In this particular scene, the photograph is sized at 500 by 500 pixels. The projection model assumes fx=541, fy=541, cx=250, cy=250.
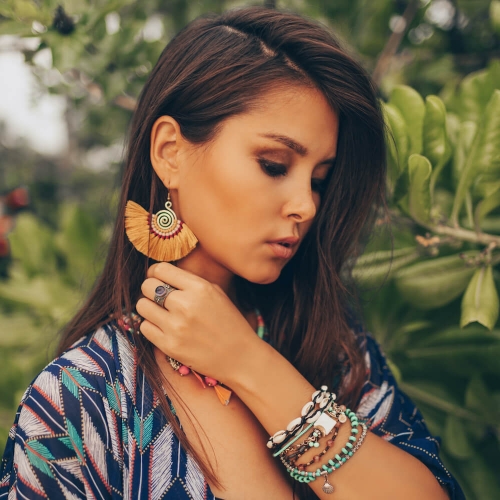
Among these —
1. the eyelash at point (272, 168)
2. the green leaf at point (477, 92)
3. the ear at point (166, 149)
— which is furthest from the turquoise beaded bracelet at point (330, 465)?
the green leaf at point (477, 92)

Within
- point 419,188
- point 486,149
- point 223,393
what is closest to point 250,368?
point 223,393

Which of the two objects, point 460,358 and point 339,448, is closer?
point 339,448

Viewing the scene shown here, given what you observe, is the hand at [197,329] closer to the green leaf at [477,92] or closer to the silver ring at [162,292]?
the silver ring at [162,292]

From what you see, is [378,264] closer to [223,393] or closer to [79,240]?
[223,393]

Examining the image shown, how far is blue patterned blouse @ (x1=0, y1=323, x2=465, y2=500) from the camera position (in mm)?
1120

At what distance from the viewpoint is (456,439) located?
1775 mm

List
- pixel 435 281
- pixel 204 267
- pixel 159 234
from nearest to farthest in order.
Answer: pixel 159 234 → pixel 204 267 → pixel 435 281

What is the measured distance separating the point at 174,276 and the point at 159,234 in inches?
4.6

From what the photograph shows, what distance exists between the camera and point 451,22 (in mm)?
2551

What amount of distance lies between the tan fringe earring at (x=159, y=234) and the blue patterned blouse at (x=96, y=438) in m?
0.23

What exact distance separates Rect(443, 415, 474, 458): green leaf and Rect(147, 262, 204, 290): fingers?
1062 millimetres

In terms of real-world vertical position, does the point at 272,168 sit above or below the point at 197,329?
above

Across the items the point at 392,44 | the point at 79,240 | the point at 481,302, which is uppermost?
the point at 392,44

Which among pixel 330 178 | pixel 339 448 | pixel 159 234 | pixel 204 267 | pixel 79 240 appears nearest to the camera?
pixel 339 448
